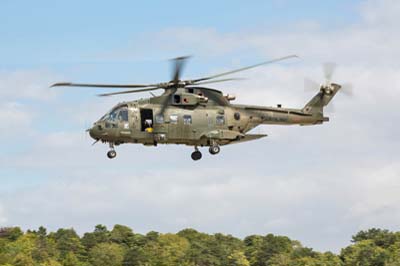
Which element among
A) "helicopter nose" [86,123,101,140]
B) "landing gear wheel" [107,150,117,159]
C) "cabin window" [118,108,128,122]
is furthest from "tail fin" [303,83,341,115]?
"helicopter nose" [86,123,101,140]

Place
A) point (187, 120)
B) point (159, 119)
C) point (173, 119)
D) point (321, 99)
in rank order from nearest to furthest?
point (159, 119), point (173, 119), point (187, 120), point (321, 99)

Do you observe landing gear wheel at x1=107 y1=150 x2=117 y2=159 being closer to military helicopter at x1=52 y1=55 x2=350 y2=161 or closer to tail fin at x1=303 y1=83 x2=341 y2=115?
military helicopter at x1=52 y1=55 x2=350 y2=161

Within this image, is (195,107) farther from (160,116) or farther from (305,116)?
(305,116)

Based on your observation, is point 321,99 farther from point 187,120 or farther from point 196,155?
point 187,120

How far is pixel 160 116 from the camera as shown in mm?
93562

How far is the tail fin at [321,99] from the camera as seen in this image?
10081cm

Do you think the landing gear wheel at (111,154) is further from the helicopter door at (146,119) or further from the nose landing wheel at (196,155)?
the nose landing wheel at (196,155)

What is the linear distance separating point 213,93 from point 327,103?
11341 millimetres

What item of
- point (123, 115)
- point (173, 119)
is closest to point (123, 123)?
point (123, 115)

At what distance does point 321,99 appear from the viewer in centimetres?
10175

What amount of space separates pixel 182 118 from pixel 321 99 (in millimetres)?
13824

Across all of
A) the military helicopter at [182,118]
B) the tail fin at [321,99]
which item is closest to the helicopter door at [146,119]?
the military helicopter at [182,118]

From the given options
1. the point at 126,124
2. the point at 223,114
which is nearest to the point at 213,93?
the point at 223,114

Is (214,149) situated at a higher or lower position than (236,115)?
lower
